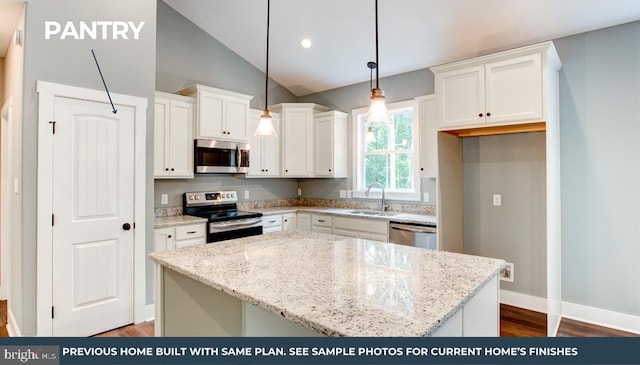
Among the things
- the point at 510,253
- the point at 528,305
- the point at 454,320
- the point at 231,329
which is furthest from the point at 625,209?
the point at 231,329

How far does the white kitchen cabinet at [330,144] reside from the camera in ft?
15.3

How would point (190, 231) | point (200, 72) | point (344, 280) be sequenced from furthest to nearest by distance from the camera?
point (200, 72) → point (190, 231) → point (344, 280)

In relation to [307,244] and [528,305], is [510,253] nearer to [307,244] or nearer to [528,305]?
[528,305]

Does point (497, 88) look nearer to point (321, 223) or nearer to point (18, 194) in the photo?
point (321, 223)

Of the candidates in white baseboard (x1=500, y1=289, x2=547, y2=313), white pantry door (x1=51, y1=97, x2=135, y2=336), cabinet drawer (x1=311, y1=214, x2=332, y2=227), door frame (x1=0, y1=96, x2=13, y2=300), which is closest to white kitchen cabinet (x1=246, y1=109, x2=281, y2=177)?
cabinet drawer (x1=311, y1=214, x2=332, y2=227)

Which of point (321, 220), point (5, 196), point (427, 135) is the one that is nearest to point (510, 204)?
point (427, 135)

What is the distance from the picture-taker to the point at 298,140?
4801 millimetres

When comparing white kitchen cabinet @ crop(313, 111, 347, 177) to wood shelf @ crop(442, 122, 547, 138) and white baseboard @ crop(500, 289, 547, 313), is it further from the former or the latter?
white baseboard @ crop(500, 289, 547, 313)

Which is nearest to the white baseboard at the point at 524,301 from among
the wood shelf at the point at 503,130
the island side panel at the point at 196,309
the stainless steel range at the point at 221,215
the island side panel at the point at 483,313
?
the wood shelf at the point at 503,130

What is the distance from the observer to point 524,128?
308cm

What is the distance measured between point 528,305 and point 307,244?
262 cm

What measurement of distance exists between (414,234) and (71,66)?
11.2 ft

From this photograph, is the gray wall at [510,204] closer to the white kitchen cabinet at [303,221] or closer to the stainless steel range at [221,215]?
the white kitchen cabinet at [303,221]

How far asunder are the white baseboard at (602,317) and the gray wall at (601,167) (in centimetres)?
5
